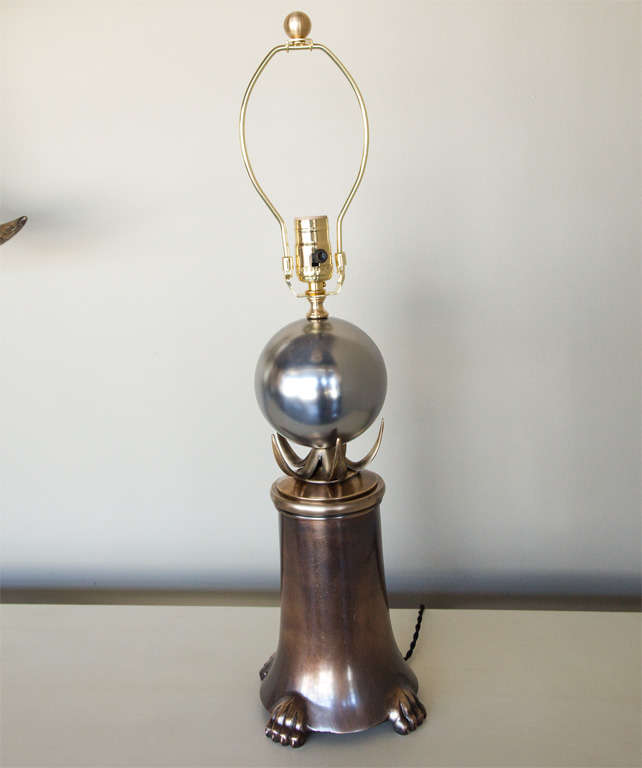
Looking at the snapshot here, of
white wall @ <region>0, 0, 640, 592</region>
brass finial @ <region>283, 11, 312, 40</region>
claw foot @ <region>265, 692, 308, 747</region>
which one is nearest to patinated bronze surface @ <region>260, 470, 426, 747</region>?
claw foot @ <region>265, 692, 308, 747</region>

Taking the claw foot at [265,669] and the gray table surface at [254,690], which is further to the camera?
the claw foot at [265,669]

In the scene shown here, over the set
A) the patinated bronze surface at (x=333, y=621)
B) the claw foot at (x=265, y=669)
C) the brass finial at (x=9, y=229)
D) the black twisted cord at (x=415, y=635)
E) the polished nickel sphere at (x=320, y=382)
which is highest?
the brass finial at (x=9, y=229)

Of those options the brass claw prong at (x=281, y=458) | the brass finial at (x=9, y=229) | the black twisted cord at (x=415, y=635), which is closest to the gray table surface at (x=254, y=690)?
the black twisted cord at (x=415, y=635)

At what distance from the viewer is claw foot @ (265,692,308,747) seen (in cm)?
72

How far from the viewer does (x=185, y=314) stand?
39.8 inches

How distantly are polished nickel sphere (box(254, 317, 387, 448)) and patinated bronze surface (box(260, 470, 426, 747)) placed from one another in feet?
0.21

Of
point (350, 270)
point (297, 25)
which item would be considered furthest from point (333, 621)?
point (297, 25)

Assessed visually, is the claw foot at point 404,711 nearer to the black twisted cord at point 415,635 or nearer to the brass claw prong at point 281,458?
the black twisted cord at point 415,635

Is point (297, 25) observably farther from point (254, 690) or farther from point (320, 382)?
point (254, 690)

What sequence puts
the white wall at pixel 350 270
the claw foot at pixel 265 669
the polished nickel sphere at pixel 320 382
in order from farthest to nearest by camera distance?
1. the white wall at pixel 350 270
2. the claw foot at pixel 265 669
3. the polished nickel sphere at pixel 320 382

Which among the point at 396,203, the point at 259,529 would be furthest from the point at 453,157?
the point at 259,529

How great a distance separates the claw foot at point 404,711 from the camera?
0.73m

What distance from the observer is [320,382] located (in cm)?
68

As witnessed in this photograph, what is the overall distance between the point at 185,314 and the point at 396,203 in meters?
0.31
